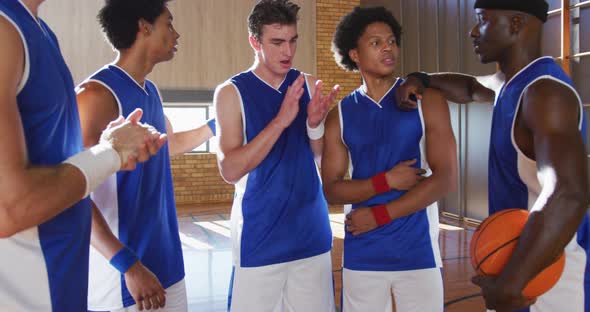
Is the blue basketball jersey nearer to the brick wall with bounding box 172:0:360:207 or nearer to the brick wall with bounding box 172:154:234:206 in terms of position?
the brick wall with bounding box 172:0:360:207

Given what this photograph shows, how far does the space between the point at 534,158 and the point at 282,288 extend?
1177 mm

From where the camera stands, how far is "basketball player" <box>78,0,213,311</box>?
5.49 feet

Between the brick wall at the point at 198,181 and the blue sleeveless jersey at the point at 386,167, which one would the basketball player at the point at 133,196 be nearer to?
the blue sleeveless jersey at the point at 386,167

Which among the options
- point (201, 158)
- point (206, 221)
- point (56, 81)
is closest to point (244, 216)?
point (56, 81)

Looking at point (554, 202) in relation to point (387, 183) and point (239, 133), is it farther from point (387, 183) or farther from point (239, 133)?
point (239, 133)

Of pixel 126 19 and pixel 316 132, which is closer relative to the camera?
pixel 126 19

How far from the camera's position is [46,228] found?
1174 mm

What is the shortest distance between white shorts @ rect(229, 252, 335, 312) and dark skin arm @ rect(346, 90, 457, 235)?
30 cm

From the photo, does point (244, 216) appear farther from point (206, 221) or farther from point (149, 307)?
point (206, 221)

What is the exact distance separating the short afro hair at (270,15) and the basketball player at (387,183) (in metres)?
0.37

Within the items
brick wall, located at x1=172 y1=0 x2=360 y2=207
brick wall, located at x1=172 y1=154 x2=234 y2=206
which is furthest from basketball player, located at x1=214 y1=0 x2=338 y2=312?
brick wall, located at x1=172 y1=154 x2=234 y2=206

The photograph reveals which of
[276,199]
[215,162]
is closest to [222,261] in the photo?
[276,199]

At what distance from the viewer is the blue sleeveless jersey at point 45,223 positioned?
1104 mm

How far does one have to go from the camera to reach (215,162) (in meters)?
9.46
